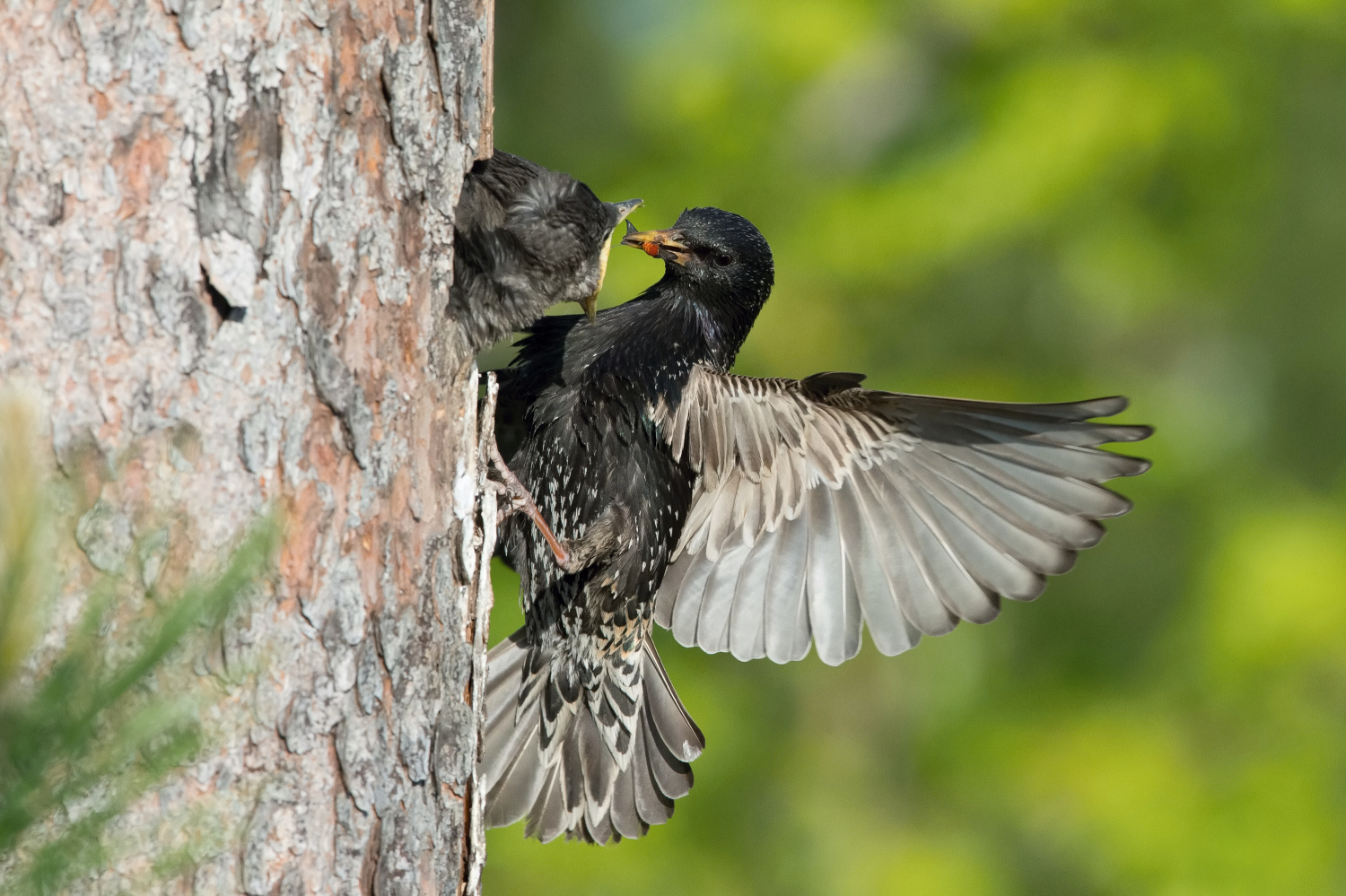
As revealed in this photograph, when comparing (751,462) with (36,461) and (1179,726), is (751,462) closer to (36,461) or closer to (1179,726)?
(36,461)

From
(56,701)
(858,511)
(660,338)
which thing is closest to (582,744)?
(858,511)

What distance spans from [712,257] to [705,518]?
28.7 inches

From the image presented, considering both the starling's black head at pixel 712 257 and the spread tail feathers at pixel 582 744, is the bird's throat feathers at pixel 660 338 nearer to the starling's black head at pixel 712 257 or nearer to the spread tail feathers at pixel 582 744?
the starling's black head at pixel 712 257

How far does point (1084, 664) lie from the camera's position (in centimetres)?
704

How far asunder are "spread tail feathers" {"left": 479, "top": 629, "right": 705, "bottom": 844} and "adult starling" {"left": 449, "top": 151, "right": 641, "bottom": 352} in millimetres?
1347

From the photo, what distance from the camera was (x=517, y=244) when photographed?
81.3 inches

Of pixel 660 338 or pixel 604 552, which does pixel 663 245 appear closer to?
pixel 660 338

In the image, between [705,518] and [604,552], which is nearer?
[604,552]

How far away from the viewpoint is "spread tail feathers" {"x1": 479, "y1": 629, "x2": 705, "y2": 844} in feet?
10.6

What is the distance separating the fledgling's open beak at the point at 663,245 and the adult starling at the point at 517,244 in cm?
116

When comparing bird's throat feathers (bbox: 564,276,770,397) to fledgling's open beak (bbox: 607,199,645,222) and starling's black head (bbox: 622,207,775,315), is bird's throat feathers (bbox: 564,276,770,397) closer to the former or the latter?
starling's black head (bbox: 622,207,775,315)

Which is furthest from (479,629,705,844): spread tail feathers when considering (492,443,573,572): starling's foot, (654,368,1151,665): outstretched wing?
(492,443,573,572): starling's foot

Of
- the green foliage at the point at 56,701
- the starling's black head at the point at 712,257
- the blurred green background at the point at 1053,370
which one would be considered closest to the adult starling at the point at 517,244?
the green foliage at the point at 56,701

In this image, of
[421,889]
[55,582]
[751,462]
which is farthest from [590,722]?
[55,582]
